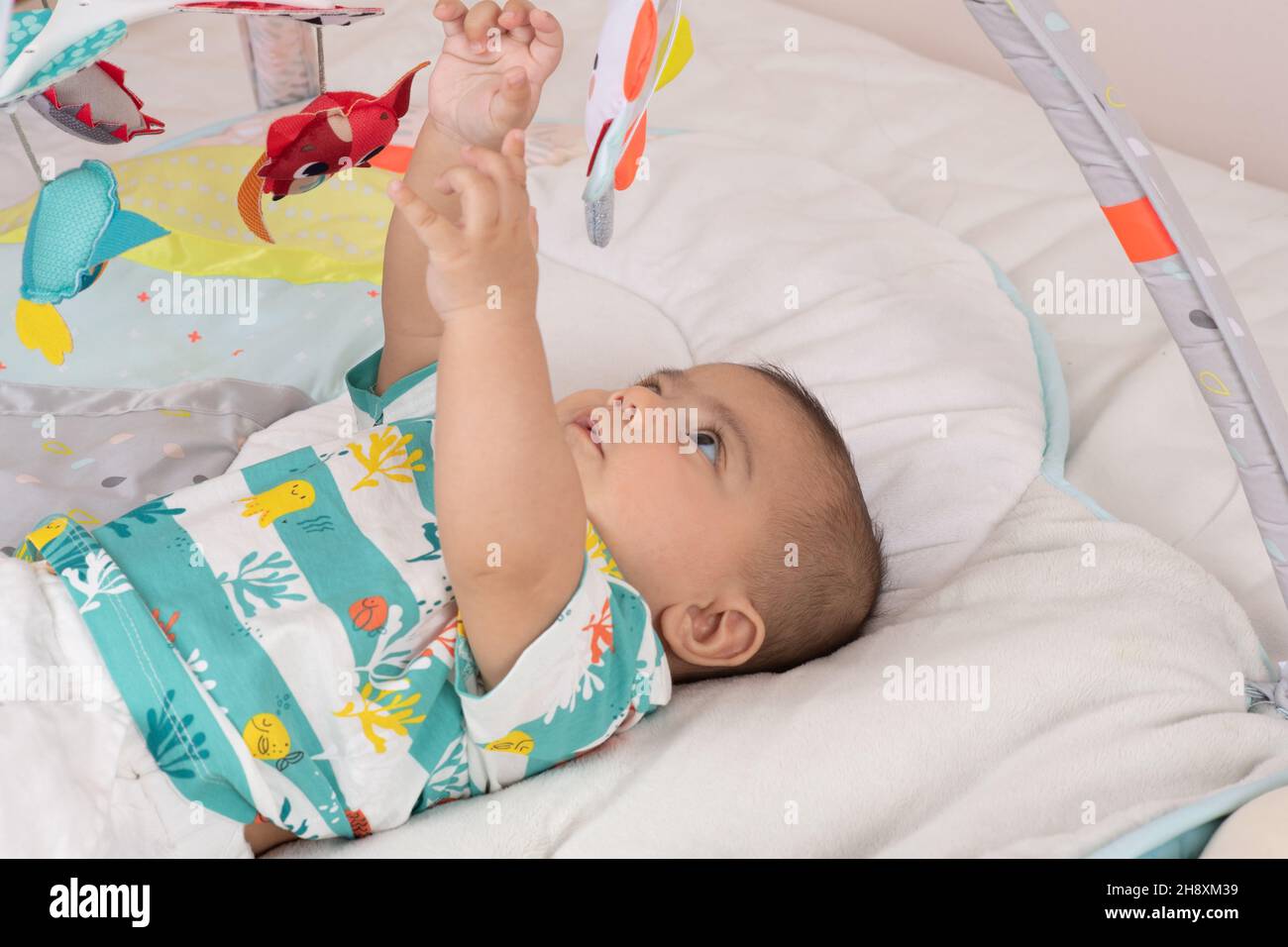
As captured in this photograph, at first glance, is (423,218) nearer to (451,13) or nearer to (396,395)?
(451,13)

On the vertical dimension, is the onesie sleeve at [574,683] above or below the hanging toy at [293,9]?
below

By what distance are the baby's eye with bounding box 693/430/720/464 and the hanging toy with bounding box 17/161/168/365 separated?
455 millimetres

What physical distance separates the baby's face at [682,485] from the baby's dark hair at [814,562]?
0.02 meters

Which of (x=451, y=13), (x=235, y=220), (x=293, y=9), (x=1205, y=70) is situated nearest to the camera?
(x=293, y=9)

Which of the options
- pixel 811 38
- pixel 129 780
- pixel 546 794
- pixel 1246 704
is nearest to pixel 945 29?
pixel 811 38

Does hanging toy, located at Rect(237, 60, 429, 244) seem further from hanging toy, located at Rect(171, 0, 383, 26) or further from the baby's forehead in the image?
the baby's forehead

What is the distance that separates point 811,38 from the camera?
6.48 feet

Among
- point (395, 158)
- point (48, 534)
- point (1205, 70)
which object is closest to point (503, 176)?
point (48, 534)

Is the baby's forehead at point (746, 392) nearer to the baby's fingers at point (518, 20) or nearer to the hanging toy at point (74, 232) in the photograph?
the baby's fingers at point (518, 20)

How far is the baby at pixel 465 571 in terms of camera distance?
811mm

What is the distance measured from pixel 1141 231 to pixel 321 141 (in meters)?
0.64

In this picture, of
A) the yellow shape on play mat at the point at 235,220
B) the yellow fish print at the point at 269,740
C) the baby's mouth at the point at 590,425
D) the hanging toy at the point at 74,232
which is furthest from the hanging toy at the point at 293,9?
the yellow shape on play mat at the point at 235,220

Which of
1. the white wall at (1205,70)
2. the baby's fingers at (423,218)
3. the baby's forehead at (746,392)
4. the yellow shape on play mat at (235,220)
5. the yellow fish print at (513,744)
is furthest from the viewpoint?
the white wall at (1205,70)

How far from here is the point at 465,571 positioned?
85 cm
